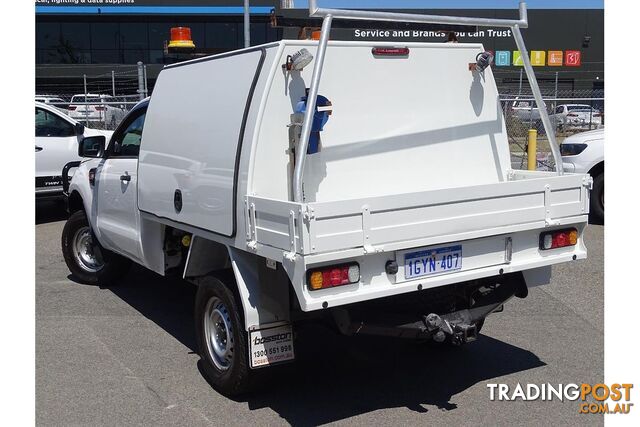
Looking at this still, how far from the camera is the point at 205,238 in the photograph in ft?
16.6

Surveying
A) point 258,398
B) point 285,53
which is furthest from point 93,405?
point 285,53

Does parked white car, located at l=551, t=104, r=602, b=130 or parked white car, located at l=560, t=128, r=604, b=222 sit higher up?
parked white car, located at l=551, t=104, r=602, b=130

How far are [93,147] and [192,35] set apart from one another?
1293 inches

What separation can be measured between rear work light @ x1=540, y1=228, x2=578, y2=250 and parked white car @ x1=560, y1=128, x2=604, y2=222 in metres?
6.12

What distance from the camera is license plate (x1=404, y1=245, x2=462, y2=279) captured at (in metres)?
4.32

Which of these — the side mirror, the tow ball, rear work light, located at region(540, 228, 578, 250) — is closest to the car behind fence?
the side mirror

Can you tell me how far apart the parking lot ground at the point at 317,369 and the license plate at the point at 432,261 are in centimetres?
98

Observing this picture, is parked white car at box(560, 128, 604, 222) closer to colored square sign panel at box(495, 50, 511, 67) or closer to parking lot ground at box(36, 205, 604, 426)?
parking lot ground at box(36, 205, 604, 426)

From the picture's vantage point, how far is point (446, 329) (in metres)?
4.55

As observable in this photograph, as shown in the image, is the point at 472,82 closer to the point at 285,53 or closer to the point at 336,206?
the point at 285,53

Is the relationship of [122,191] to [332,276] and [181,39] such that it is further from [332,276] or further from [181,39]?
[332,276]

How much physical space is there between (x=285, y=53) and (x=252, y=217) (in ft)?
3.54

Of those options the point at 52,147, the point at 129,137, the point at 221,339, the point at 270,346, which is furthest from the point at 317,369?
the point at 52,147

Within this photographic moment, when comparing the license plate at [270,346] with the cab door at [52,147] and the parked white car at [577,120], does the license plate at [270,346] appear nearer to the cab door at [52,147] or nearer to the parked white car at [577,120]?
the cab door at [52,147]
